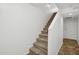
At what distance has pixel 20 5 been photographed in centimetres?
148

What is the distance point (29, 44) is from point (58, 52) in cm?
39

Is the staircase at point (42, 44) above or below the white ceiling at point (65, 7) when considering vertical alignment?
below

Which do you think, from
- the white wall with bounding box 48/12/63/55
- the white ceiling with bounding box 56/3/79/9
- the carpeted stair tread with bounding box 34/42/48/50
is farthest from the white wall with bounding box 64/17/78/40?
the carpeted stair tread with bounding box 34/42/48/50

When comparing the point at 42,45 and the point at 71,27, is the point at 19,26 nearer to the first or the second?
the point at 42,45

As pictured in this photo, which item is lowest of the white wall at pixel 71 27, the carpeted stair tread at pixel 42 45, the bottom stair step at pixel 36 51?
the bottom stair step at pixel 36 51

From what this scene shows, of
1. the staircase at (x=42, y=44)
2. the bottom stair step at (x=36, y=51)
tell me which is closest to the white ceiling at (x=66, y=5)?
the staircase at (x=42, y=44)

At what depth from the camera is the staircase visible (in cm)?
146

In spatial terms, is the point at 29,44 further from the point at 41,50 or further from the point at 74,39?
the point at 74,39

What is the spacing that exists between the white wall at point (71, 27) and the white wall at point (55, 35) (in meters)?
0.06

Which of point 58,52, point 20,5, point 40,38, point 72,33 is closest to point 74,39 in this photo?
point 72,33

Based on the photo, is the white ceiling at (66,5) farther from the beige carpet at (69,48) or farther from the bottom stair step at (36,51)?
the bottom stair step at (36,51)

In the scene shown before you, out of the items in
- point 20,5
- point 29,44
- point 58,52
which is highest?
point 20,5

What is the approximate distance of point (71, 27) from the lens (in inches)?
56.4

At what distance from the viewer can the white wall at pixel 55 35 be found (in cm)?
144
